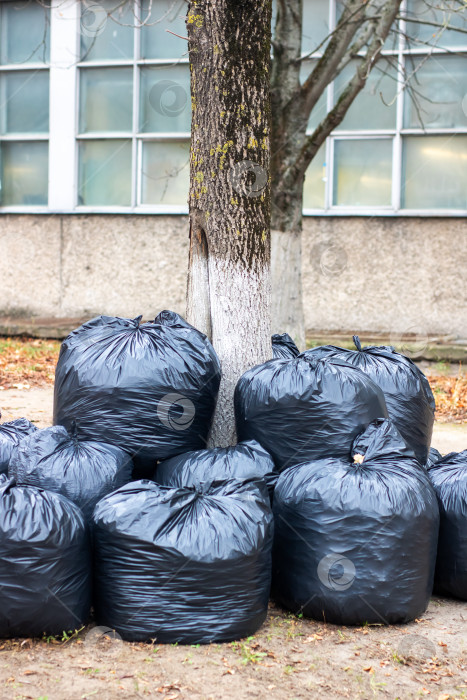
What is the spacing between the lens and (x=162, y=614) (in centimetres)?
293

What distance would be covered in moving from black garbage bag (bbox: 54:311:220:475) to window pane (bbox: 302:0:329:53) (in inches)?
305

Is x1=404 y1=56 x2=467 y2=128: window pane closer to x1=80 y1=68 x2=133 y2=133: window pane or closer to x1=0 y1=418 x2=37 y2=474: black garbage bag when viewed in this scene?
x1=80 y1=68 x2=133 y2=133: window pane

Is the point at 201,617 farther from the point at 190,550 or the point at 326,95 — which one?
the point at 326,95

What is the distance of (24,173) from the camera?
1182cm

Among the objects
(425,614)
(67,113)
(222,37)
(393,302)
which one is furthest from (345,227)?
(425,614)

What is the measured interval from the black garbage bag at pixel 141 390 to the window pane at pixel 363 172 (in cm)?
712

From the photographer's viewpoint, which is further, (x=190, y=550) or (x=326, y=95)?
(x=326, y=95)

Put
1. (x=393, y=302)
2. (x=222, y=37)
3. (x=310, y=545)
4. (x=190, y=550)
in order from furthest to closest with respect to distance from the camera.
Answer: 1. (x=393, y=302)
2. (x=222, y=37)
3. (x=310, y=545)
4. (x=190, y=550)

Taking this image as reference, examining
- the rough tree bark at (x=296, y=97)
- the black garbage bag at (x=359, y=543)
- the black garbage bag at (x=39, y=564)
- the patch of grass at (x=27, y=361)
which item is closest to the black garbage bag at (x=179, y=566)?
the black garbage bag at (x=39, y=564)

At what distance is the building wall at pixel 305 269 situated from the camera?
10109 mm

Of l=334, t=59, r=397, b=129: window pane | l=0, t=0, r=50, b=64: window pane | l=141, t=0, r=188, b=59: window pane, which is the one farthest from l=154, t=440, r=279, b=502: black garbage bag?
l=0, t=0, r=50, b=64: window pane

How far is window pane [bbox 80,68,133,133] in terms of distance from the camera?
1124 centimetres

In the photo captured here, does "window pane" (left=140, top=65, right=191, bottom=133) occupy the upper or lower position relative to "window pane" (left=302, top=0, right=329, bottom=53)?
lower

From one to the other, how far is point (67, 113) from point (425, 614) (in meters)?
9.66
